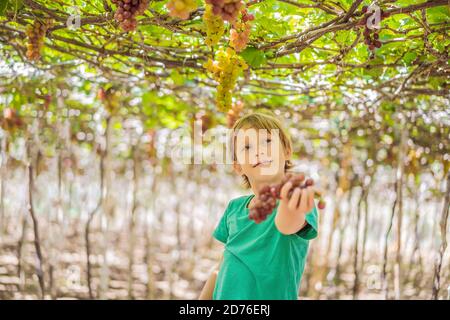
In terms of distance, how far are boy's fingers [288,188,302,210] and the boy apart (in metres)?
0.07

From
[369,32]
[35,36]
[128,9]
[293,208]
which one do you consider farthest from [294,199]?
[35,36]

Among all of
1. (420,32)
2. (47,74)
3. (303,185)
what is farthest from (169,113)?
(303,185)

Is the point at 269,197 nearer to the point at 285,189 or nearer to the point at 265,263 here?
the point at 285,189

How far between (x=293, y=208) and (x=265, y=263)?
0.97ft

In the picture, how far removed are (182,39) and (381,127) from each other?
2604mm

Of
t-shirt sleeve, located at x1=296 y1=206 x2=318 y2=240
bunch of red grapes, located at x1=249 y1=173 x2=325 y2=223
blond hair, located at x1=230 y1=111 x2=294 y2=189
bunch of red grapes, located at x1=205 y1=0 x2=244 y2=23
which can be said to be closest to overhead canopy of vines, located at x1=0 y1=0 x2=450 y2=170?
bunch of red grapes, located at x1=205 y1=0 x2=244 y2=23

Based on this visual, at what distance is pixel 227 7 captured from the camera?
41.0 inches

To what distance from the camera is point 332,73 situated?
106 inches

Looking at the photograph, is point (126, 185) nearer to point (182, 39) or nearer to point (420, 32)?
point (182, 39)

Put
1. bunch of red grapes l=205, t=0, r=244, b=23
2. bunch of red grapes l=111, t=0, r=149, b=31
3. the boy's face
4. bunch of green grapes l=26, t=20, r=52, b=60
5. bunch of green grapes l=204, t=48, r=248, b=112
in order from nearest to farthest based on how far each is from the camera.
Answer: bunch of red grapes l=205, t=0, r=244, b=23
bunch of red grapes l=111, t=0, r=149, b=31
the boy's face
bunch of green grapes l=204, t=48, r=248, b=112
bunch of green grapes l=26, t=20, r=52, b=60

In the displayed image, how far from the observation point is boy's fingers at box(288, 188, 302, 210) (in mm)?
1103

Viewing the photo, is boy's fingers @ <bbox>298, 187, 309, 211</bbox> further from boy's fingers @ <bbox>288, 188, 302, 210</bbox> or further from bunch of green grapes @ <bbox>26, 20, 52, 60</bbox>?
bunch of green grapes @ <bbox>26, 20, 52, 60</bbox>

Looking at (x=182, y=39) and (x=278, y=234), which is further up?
(x=182, y=39)

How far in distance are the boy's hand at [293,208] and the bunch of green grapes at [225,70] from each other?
650 millimetres
